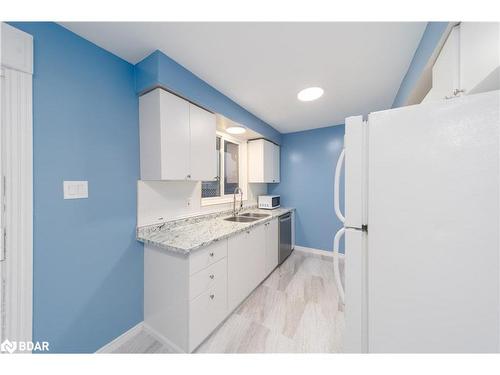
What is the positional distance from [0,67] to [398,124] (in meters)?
2.04

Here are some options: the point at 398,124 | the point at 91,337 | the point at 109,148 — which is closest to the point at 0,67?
the point at 109,148

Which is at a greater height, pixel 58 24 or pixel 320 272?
pixel 58 24

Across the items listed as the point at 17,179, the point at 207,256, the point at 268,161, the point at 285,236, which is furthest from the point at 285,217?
the point at 17,179

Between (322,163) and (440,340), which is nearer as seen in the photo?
(440,340)

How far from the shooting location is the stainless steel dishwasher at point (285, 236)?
9.21ft

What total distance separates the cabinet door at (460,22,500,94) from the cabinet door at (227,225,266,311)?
5.83 ft

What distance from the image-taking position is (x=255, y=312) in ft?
5.79

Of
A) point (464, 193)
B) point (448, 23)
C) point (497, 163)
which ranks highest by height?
point (448, 23)

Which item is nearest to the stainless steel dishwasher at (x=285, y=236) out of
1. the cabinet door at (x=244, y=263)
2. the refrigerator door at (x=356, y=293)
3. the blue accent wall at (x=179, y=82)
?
the cabinet door at (x=244, y=263)

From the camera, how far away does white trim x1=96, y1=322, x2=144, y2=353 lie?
134cm

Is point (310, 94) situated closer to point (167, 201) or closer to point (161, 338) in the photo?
point (167, 201)

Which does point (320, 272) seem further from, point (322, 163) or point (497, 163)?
point (497, 163)

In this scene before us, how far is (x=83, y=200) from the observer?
1.25 metres

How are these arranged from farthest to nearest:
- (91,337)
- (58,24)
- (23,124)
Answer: (91,337)
(58,24)
(23,124)
